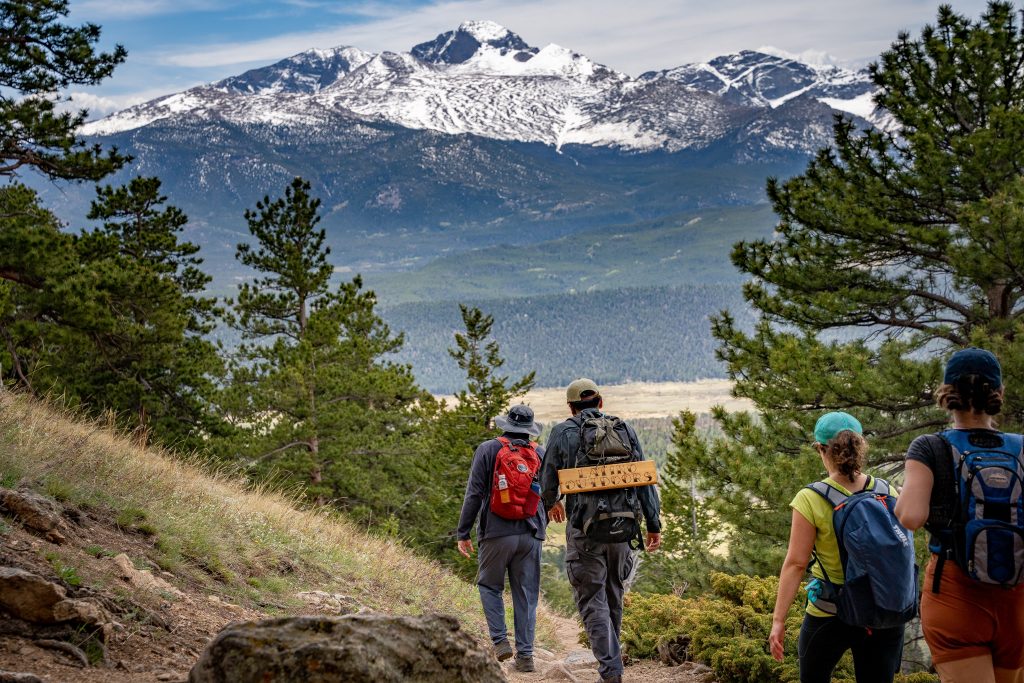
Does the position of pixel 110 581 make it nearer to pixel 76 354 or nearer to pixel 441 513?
pixel 76 354

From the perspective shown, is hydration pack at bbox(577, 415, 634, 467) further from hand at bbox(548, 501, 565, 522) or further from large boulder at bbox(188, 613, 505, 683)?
large boulder at bbox(188, 613, 505, 683)

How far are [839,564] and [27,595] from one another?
4.10 meters

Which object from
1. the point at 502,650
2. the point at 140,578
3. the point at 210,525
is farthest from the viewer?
the point at 210,525

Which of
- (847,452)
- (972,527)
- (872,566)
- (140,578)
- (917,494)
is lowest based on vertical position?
(140,578)

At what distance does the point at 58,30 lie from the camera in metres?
14.1

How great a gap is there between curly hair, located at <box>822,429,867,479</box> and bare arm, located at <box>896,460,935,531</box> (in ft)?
1.11

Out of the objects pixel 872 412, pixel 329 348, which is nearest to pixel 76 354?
pixel 329 348

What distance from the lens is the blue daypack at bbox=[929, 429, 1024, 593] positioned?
378 cm

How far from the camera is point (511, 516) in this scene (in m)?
6.85

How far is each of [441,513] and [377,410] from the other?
5100 mm

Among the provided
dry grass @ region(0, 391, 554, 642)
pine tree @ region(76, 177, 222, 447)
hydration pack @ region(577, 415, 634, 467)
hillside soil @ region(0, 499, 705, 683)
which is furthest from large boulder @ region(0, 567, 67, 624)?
pine tree @ region(76, 177, 222, 447)

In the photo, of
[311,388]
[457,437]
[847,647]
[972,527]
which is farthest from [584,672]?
[311,388]

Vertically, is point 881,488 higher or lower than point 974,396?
lower

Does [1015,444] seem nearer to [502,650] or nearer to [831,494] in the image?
[831,494]
